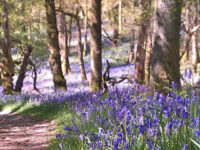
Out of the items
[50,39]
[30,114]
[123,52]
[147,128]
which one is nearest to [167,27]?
[147,128]

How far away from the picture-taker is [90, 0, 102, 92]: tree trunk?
1088cm

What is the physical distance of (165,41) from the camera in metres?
7.83

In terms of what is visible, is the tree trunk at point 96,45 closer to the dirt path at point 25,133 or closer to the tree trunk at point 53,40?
the dirt path at point 25,133

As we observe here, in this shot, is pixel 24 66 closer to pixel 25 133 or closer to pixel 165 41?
pixel 25 133

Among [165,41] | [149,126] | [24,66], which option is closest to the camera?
[149,126]

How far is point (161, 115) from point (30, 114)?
752 cm

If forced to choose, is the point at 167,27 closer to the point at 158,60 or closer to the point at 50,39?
the point at 158,60

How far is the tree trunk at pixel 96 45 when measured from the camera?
10883mm

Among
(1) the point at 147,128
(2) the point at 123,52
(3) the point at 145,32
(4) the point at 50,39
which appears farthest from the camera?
(2) the point at 123,52

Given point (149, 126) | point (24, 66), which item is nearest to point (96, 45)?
point (24, 66)

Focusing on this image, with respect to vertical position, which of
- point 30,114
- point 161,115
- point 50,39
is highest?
point 50,39

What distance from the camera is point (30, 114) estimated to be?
10.8 m

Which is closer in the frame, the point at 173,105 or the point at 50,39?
the point at 173,105

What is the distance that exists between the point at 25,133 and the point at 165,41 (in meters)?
4.30
